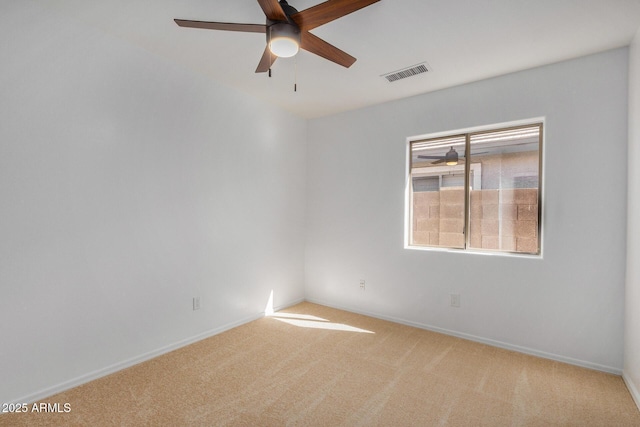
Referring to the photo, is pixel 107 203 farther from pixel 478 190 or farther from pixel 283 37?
pixel 478 190

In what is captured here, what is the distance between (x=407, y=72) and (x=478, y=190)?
4.69 ft

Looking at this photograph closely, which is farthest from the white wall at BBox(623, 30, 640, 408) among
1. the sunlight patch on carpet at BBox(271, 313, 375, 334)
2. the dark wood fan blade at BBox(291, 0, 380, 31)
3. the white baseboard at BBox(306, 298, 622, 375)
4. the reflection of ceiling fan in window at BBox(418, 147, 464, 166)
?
the dark wood fan blade at BBox(291, 0, 380, 31)

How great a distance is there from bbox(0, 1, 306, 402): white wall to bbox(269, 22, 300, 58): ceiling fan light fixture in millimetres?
1511

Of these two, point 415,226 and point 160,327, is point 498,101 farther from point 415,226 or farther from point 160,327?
point 160,327

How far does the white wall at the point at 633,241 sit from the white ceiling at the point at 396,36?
0.33m

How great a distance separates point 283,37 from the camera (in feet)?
5.68

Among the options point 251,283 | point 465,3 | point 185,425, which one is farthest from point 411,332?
point 465,3

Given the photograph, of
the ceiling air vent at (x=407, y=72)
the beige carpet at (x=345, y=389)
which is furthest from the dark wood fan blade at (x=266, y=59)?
the beige carpet at (x=345, y=389)

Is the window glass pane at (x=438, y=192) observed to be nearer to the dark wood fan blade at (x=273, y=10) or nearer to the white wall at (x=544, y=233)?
the white wall at (x=544, y=233)

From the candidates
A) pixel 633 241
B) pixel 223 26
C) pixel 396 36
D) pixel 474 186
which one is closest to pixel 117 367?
pixel 223 26

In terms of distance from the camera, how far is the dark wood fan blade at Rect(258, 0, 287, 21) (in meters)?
1.57

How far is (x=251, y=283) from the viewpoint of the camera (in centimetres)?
367

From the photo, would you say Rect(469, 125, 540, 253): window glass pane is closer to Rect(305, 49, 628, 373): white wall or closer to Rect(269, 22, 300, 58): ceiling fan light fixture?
Rect(305, 49, 628, 373): white wall

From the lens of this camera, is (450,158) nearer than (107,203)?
No
